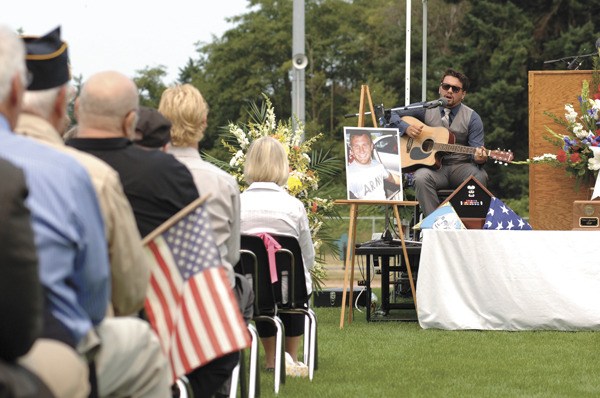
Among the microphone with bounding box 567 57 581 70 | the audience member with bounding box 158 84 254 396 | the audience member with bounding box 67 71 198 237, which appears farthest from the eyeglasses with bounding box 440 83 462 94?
the audience member with bounding box 67 71 198 237

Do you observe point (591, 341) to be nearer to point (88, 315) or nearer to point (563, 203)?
point (563, 203)

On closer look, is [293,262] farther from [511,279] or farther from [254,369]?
[511,279]

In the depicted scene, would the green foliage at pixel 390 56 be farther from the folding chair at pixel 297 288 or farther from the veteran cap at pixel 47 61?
the veteran cap at pixel 47 61

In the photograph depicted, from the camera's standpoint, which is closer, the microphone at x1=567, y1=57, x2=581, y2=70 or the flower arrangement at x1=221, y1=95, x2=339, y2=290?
the flower arrangement at x1=221, y1=95, x2=339, y2=290

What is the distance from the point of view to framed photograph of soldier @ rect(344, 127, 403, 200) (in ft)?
38.1

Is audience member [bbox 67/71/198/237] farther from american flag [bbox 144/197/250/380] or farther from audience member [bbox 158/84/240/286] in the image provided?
audience member [bbox 158/84/240/286]

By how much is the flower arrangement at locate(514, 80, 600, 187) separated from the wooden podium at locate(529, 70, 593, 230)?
0.56ft

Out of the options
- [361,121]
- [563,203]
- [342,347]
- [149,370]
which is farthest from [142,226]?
[563,203]

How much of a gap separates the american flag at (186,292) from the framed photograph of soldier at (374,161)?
6991mm

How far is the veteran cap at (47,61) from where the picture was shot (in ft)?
13.3

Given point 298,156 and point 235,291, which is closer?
point 235,291

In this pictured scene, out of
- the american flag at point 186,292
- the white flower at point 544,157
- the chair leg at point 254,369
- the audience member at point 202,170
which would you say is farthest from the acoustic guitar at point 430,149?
the american flag at point 186,292

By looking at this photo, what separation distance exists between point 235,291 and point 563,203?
21.1 feet

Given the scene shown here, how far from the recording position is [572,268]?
10.6 m
